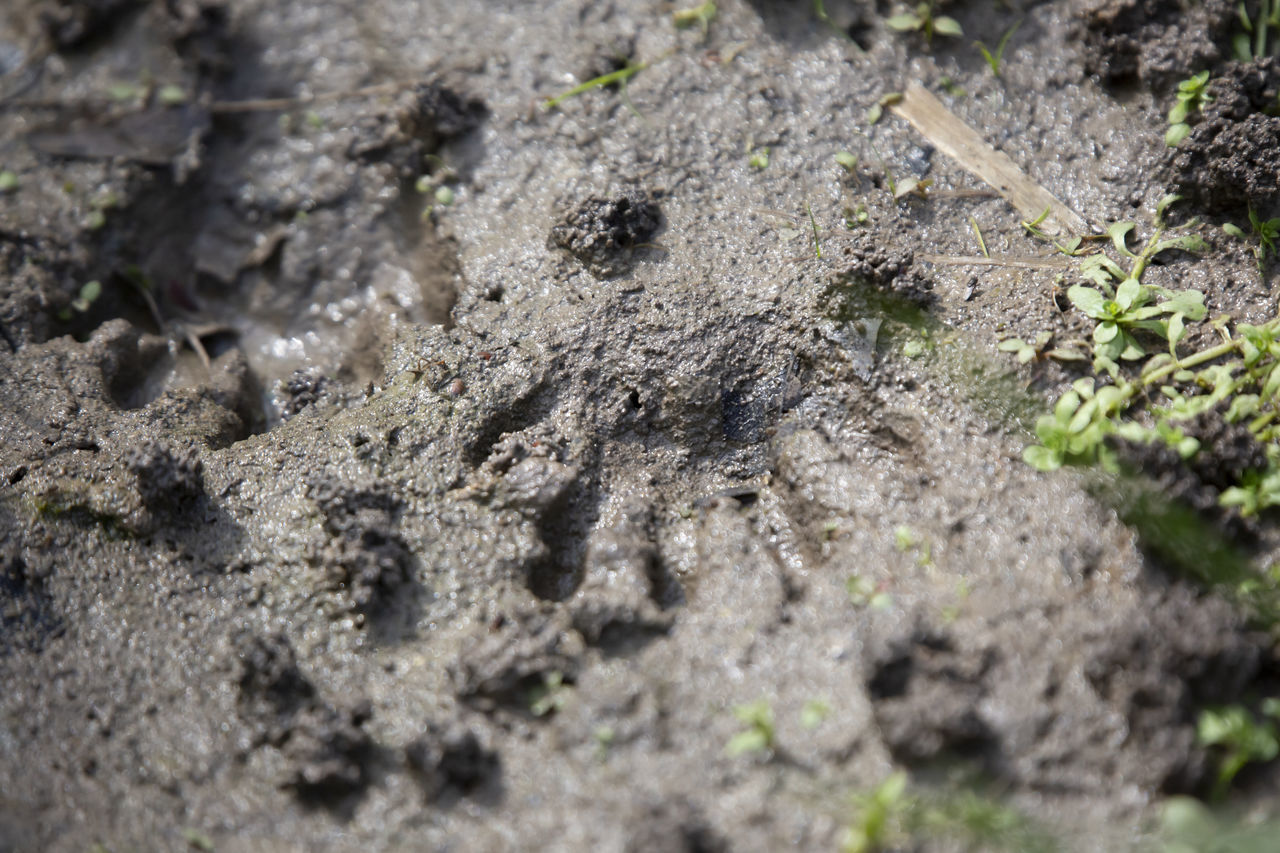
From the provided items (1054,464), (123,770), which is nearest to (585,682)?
(123,770)

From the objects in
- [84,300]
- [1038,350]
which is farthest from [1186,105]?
[84,300]

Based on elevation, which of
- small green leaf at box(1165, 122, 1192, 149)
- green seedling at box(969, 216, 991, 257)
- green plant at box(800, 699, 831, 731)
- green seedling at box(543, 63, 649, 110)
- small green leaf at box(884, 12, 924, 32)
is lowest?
green plant at box(800, 699, 831, 731)

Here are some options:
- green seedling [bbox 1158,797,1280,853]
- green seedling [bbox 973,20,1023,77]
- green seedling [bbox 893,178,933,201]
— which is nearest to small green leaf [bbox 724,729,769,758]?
green seedling [bbox 1158,797,1280,853]

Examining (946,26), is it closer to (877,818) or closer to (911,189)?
(911,189)

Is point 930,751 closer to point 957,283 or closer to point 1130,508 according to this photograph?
point 1130,508

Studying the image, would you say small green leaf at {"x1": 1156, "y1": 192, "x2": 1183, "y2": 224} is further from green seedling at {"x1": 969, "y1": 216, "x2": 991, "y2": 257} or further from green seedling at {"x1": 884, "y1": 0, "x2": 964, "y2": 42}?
green seedling at {"x1": 884, "y1": 0, "x2": 964, "y2": 42}

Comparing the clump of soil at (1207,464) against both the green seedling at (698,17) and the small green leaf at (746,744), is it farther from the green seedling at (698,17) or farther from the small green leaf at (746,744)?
the green seedling at (698,17)
